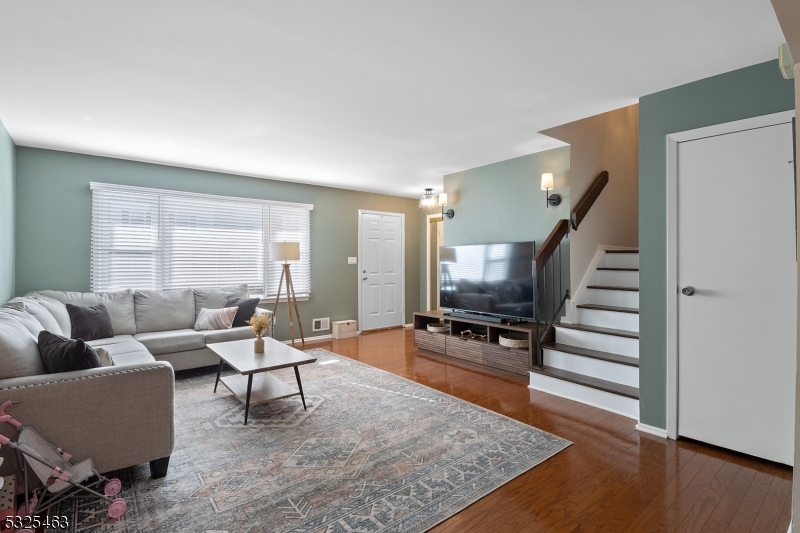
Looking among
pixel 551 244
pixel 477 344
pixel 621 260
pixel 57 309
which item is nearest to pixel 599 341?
pixel 551 244

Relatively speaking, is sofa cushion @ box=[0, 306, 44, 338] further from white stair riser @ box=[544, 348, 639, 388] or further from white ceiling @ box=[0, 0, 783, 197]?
white stair riser @ box=[544, 348, 639, 388]

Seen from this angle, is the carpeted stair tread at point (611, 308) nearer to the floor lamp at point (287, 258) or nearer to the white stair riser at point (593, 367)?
the white stair riser at point (593, 367)

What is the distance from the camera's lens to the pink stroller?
5.76 ft

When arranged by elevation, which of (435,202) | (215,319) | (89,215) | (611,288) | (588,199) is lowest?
(215,319)

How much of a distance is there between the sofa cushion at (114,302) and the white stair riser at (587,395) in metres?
4.19

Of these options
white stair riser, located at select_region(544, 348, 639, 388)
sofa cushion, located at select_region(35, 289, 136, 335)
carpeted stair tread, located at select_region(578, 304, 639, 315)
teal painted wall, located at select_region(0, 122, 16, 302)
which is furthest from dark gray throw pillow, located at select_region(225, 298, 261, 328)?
carpeted stair tread, located at select_region(578, 304, 639, 315)

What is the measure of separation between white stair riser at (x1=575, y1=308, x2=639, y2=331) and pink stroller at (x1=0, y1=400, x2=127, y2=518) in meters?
3.90

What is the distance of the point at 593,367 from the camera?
11.6ft

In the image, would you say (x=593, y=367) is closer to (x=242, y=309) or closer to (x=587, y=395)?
(x=587, y=395)

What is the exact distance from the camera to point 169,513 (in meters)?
1.93

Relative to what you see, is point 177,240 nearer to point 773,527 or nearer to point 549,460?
point 549,460

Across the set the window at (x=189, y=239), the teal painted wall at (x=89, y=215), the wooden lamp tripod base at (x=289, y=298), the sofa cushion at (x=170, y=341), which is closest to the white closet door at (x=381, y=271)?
the teal painted wall at (x=89, y=215)

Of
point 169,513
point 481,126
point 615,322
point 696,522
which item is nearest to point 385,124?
point 481,126

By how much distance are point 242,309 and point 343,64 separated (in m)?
3.28
